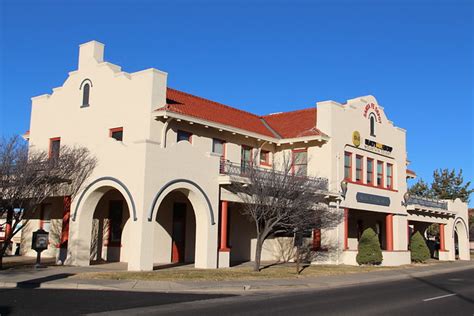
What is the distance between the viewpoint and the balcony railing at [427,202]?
3862 centimetres

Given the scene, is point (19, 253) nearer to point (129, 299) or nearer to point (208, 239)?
point (208, 239)

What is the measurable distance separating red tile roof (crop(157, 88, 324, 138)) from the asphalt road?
36.7 feet

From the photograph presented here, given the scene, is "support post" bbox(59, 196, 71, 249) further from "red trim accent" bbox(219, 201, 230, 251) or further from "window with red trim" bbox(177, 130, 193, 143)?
"red trim accent" bbox(219, 201, 230, 251)

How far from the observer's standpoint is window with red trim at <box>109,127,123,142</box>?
85.2 feet

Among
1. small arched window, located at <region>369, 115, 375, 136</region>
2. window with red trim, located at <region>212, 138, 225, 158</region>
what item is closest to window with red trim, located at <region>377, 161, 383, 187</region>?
small arched window, located at <region>369, 115, 375, 136</region>

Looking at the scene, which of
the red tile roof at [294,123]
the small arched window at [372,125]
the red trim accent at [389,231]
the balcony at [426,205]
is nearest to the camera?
the red tile roof at [294,123]

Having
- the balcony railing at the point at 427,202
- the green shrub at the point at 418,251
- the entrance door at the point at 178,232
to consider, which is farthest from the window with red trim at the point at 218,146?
the balcony railing at the point at 427,202

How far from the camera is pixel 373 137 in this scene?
35.5 meters

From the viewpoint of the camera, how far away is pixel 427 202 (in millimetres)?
40281

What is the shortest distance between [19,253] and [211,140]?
1406 cm

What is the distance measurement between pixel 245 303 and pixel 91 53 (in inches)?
702

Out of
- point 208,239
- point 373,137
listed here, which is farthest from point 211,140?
point 373,137

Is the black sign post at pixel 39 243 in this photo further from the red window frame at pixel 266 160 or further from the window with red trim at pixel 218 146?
the red window frame at pixel 266 160

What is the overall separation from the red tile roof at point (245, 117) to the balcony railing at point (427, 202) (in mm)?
10325
